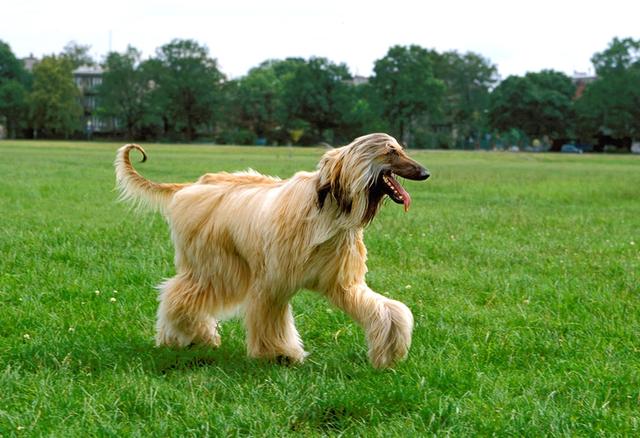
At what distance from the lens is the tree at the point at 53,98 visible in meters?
99.4

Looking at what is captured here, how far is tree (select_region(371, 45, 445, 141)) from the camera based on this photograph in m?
93.3

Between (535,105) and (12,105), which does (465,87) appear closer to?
(535,105)

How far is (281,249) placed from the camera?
4969 millimetres

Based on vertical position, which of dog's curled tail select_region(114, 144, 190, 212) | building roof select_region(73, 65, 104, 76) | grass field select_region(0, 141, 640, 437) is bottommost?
grass field select_region(0, 141, 640, 437)

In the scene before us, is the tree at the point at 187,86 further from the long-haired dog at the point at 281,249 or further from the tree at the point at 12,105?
the long-haired dog at the point at 281,249

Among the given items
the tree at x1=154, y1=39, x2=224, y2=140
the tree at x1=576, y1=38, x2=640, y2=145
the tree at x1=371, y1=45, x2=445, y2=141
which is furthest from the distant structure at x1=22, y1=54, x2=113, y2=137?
the tree at x1=576, y1=38, x2=640, y2=145

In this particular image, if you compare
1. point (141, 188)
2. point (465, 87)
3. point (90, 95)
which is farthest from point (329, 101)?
point (141, 188)

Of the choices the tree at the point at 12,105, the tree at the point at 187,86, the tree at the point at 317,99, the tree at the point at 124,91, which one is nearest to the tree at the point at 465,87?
the tree at the point at 317,99

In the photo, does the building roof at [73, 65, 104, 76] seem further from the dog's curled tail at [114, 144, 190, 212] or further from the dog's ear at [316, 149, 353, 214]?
the dog's ear at [316, 149, 353, 214]

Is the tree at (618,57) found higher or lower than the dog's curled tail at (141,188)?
higher

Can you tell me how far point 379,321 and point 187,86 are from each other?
101312 mm

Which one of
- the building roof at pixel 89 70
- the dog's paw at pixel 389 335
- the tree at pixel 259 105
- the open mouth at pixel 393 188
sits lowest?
the dog's paw at pixel 389 335

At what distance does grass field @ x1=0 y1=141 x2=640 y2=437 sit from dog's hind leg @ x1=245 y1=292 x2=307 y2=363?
0.14 meters

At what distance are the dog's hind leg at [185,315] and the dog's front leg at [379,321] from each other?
1.03 metres
